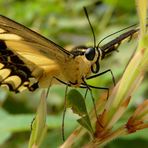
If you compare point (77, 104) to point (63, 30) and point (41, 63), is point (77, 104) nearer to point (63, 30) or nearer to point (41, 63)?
point (41, 63)

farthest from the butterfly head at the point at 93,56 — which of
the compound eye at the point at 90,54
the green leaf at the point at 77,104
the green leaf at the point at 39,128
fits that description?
the green leaf at the point at 39,128

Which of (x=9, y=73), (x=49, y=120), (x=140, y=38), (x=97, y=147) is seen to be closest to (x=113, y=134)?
(x=97, y=147)

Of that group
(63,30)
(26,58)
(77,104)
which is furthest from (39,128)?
(63,30)

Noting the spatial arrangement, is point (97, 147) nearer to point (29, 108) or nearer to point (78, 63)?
point (78, 63)

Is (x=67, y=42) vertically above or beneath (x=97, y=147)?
above

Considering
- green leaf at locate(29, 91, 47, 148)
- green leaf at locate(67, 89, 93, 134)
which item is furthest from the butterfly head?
green leaf at locate(29, 91, 47, 148)

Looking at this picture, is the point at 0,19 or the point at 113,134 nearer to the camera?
the point at 113,134
